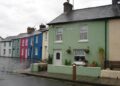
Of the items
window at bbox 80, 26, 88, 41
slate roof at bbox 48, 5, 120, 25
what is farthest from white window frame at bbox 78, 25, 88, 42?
slate roof at bbox 48, 5, 120, 25

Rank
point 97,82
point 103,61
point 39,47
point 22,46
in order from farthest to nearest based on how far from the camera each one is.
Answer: point 22,46, point 39,47, point 103,61, point 97,82

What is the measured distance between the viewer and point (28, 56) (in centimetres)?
4509

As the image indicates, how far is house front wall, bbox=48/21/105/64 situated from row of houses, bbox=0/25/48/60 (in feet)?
45.5

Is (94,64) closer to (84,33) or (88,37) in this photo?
(88,37)

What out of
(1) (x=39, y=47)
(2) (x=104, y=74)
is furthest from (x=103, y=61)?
(1) (x=39, y=47)

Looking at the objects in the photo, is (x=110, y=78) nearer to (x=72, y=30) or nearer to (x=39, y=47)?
(x=72, y=30)

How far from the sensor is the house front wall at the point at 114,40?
58.0 feet

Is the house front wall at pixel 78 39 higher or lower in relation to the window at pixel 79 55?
higher

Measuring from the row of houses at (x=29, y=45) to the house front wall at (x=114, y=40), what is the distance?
1917 cm

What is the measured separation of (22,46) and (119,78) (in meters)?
38.1

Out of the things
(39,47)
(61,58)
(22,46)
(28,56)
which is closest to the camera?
(61,58)

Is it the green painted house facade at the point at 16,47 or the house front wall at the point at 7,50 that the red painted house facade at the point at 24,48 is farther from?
the house front wall at the point at 7,50

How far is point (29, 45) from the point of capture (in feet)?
149

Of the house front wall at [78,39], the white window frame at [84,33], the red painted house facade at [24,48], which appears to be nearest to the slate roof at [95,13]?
the house front wall at [78,39]
